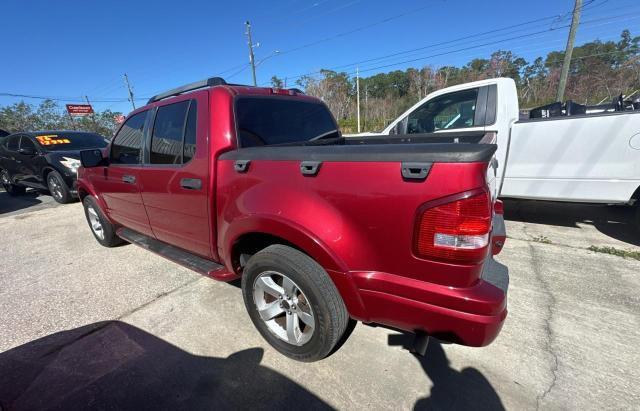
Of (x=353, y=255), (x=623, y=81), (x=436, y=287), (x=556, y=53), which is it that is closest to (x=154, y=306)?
(x=353, y=255)

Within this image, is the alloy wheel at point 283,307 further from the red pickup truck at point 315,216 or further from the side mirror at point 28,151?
the side mirror at point 28,151

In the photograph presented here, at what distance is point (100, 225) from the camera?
419cm

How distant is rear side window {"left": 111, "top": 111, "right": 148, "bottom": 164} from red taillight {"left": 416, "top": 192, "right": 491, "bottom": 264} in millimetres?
2811

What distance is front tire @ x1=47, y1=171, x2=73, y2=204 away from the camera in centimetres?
696

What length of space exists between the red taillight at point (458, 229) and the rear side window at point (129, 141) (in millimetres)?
2811

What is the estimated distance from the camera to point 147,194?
9.29ft

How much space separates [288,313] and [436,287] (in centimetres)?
105

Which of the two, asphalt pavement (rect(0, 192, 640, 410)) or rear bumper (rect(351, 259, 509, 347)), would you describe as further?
asphalt pavement (rect(0, 192, 640, 410))

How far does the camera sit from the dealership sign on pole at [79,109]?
161 ft

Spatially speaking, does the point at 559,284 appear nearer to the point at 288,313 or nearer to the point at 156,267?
the point at 288,313

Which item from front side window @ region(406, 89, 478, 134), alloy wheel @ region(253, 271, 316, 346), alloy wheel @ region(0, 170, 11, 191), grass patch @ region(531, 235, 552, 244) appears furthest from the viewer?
alloy wheel @ region(0, 170, 11, 191)

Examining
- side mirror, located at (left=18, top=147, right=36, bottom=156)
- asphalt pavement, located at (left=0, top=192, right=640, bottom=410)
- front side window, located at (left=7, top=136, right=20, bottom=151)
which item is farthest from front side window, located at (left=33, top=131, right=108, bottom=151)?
asphalt pavement, located at (left=0, top=192, right=640, bottom=410)

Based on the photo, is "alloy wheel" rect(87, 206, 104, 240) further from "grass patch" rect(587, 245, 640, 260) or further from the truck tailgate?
"grass patch" rect(587, 245, 640, 260)

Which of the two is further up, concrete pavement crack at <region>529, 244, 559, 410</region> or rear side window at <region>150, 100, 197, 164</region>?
rear side window at <region>150, 100, 197, 164</region>
